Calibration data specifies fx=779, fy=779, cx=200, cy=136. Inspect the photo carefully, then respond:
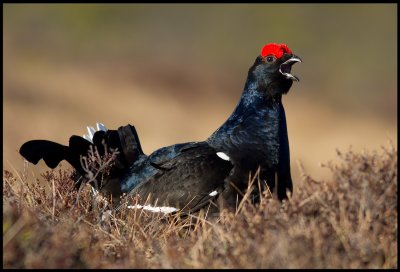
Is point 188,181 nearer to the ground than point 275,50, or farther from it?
nearer to the ground

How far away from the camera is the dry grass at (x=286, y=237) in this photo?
2645mm

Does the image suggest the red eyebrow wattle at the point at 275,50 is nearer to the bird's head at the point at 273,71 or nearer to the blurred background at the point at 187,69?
the bird's head at the point at 273,71

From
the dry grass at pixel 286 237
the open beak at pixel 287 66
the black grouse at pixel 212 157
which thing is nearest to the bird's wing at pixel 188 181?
the black grouse at pixel 212 157

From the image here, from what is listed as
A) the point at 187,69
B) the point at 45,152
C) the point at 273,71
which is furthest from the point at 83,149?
the point at 187,69

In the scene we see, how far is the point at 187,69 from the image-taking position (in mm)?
22047

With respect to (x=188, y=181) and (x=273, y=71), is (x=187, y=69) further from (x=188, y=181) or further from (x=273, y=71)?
(x=188, y=181)

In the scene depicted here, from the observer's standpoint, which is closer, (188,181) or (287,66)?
(188,181)

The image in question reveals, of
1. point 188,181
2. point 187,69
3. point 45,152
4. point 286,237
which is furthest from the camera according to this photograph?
point 187,69

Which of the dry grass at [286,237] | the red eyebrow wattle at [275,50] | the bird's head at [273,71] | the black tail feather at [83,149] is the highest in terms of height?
the red eyebrow wattle at [275,50]

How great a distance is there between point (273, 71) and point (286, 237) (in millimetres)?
2346

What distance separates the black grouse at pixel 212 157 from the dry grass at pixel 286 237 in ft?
3.45

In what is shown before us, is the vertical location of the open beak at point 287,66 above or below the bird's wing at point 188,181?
above

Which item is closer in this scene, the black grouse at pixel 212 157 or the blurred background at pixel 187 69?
the black grouse at pixel 212 157

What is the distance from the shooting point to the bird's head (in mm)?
4828
